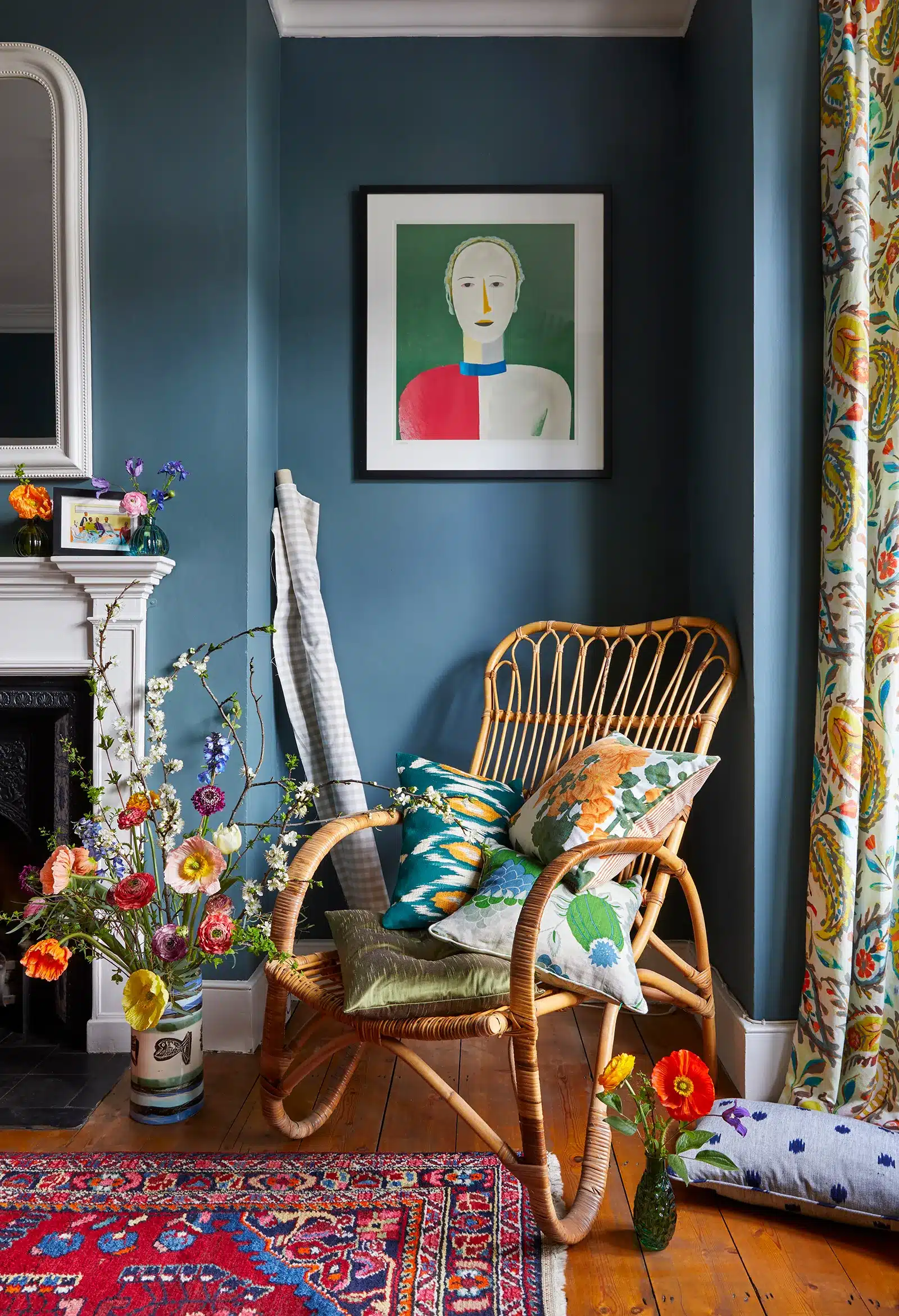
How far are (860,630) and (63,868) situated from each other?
63.2 inches

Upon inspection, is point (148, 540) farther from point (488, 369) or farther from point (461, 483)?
point (488, 369)

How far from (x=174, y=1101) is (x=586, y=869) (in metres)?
0.97

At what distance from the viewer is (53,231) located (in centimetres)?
227

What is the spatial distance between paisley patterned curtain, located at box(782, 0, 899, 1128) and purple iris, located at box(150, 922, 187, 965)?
1.25 meters

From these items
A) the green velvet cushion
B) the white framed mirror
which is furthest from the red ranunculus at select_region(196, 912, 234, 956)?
the white framed mirror

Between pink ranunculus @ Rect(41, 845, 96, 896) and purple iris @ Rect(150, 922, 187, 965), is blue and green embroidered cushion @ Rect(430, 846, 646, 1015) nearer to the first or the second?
purple iris @ Rect(150, 922, 187, 965)

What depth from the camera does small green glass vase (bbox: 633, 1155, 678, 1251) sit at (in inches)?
58.6

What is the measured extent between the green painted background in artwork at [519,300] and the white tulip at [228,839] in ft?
4.05

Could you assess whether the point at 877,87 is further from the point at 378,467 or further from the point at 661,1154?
the point at 661,1154

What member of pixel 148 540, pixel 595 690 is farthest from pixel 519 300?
pixel 148 540

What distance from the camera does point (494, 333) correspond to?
2566mm

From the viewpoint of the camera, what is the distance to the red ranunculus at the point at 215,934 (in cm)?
175


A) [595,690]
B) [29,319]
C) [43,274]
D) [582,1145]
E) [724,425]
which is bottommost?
[582,1145]

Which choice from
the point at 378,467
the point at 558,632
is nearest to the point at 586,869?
the point at 558,632
